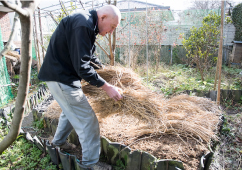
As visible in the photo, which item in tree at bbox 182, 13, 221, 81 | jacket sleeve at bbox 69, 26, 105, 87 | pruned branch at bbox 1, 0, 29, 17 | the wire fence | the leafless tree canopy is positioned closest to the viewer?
pruned branch at bbox 1, 0, 29, 17

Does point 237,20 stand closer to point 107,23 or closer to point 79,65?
point 107,23

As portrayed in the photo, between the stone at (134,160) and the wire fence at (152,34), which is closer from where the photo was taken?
the stone at (134,160)

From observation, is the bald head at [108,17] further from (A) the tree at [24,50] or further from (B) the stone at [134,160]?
(B) the stone at [134,160]

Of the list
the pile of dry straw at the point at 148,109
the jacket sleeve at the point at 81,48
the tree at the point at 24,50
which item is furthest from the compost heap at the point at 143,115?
the tree at the point at 24,50

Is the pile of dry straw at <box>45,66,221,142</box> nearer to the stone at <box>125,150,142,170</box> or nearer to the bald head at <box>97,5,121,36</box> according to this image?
the stone at <box>125,150,142,170</box>

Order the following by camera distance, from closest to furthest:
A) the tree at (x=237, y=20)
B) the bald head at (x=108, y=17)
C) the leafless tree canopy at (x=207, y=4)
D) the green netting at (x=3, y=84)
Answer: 1. the bald head at (x=108, y=17)
2. the green netting at (x=3, y=84)
3. the tree at (x=237, y=20)
4. the leafless tree canopy at (x=207, y=4)

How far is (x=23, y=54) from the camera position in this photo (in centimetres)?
71

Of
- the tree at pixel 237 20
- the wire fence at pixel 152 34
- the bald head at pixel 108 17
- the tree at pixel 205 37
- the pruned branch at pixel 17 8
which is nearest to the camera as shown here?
the pruned branch at pixel 17 8

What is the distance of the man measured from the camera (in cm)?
169

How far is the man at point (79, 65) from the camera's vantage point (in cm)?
169

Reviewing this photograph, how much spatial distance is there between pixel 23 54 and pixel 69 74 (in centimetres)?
119

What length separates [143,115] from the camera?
2.11 m

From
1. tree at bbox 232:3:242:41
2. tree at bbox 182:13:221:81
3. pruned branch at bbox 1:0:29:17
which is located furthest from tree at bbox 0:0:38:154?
tree at bbox 232:3:242:41

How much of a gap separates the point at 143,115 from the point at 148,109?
0.11 m
